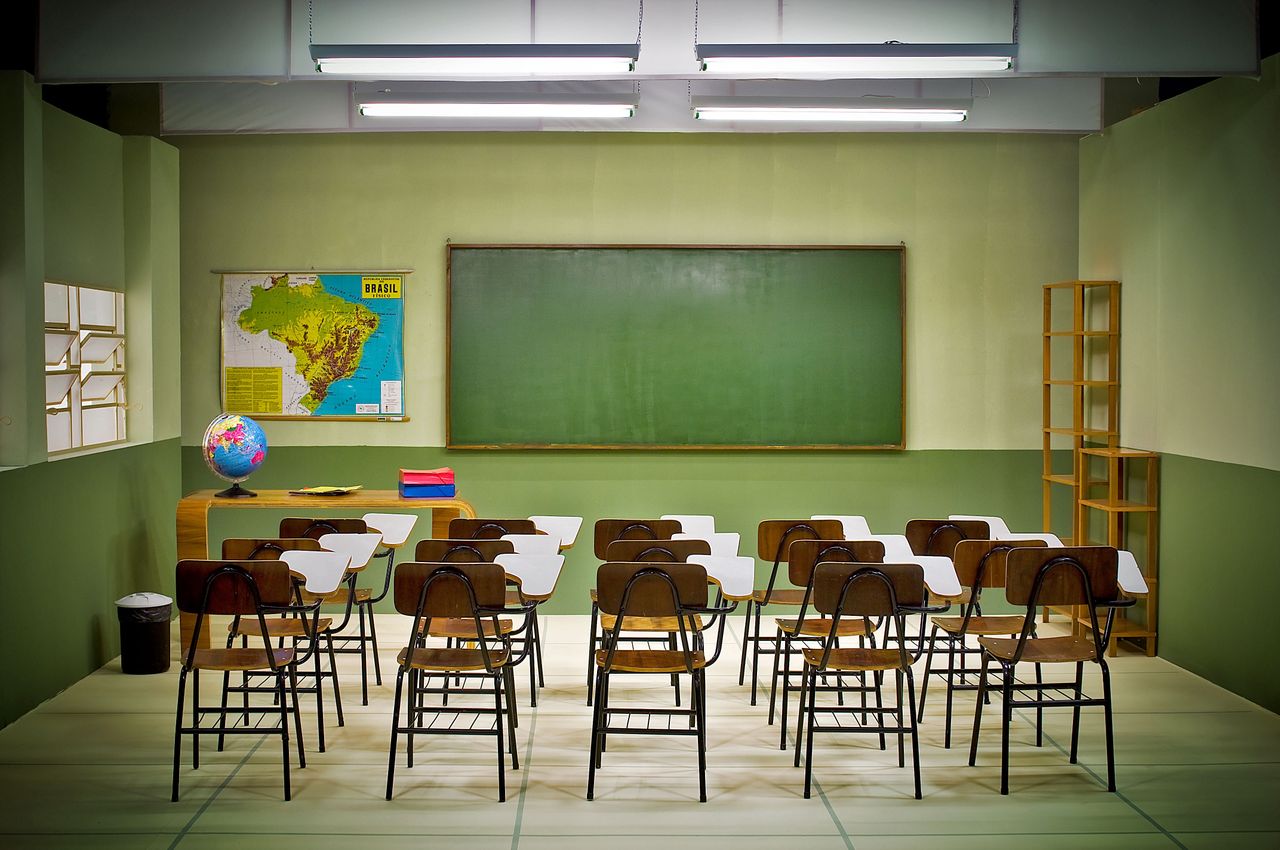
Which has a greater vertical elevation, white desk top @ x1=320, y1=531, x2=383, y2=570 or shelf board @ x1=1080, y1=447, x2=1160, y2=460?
shelf board @ x1=1080, y1=447, x2=1160, y2=460

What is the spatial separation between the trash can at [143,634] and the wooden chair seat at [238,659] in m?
1.63

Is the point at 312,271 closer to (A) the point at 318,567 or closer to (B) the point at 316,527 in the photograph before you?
(B) the point at 316,527

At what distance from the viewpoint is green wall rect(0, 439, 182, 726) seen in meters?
5.30

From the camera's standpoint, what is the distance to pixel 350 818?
4.12 meters

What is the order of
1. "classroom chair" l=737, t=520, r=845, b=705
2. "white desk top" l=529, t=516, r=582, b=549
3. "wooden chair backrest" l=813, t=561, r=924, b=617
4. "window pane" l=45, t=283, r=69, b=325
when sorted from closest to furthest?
"wooden chair backrest" l=813, t=561, r=924, b=617 < "classroom chair" l=737, t=520, r=845, b=705 < "white desk top" l=529, t=516, r=582, b=549 < "window pane" l=45, t=283, r=69, b=325

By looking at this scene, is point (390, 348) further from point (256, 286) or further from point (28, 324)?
point (28, 324)

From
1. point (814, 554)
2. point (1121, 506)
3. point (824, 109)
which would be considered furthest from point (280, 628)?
point (1121, 506)

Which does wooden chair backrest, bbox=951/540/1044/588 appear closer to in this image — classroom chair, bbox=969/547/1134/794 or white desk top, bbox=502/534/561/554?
classroom chair, bbox=969/547/1134/794

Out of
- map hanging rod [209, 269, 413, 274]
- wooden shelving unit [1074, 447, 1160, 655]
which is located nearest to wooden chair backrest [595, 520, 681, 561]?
wooden shelving unit [1074, 447, 1160, 655]

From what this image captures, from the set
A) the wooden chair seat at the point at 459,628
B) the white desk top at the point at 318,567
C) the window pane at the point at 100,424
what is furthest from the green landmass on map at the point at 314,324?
the white desk top at the point at 318,567

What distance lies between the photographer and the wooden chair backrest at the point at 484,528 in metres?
5.67

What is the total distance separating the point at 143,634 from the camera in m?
6.06

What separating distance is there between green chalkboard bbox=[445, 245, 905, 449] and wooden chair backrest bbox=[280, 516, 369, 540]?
199 centimetres

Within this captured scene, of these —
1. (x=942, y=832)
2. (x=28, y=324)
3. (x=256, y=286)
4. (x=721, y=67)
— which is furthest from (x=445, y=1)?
(x=942, y=832)
